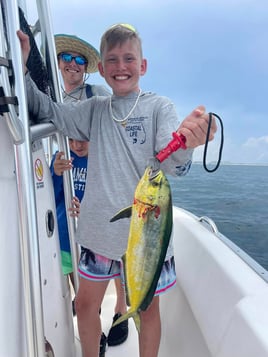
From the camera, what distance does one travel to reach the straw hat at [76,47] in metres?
1.93

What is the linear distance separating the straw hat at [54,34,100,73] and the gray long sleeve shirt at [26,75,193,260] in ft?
2.70

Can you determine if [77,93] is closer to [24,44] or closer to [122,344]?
[24,44]

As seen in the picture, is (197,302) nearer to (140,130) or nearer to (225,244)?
(225,244)

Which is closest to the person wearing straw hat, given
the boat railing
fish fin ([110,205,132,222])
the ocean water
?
the boat railing

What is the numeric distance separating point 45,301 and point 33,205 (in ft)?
1.45

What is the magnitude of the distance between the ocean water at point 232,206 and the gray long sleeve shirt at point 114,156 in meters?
2.09

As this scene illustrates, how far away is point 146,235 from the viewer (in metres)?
0.83

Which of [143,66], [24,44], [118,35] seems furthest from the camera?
[143,66]

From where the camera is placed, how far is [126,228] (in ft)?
4.02

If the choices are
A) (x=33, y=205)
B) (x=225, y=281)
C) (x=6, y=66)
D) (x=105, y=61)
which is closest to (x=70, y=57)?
(x=105, y=61)

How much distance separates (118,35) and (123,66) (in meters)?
0.12

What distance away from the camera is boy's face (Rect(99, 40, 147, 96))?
3.98 ft

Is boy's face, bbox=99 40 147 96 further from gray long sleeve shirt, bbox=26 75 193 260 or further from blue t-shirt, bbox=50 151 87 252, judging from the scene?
blue t-shirt, bbox=50 151 87 252

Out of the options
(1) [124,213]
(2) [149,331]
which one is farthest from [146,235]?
(2) [149,331]
